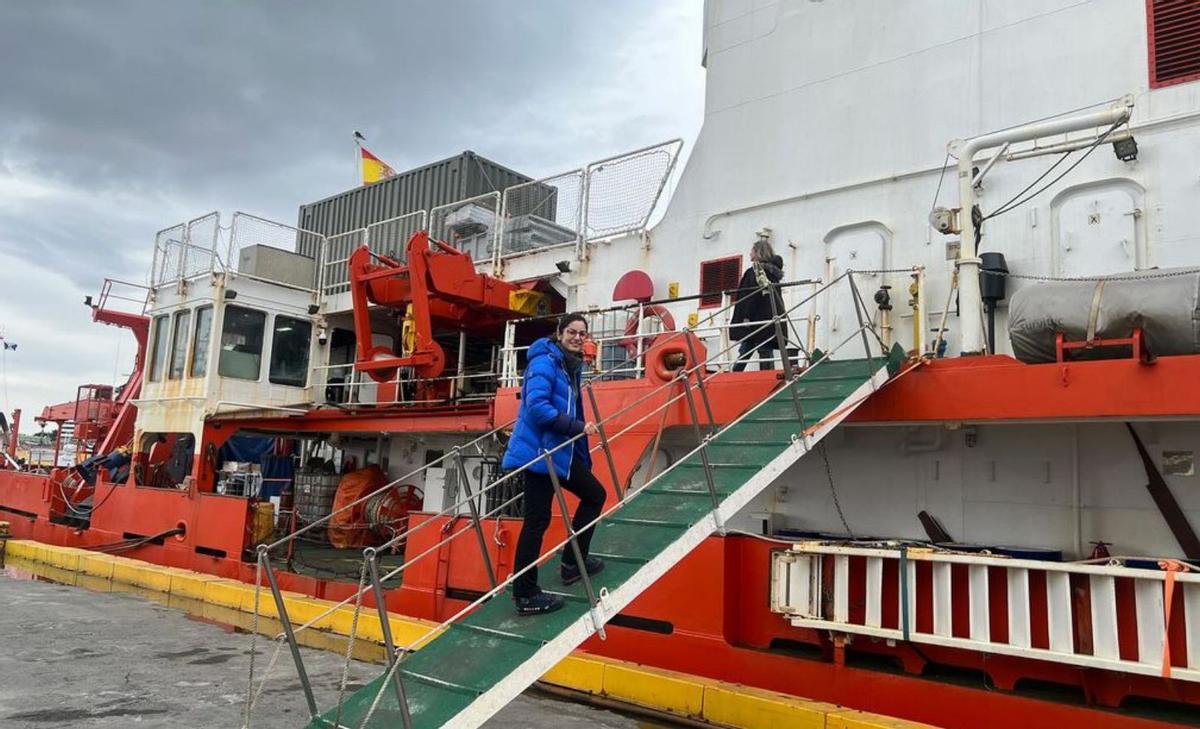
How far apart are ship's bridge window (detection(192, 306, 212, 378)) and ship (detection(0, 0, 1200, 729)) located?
2.17 meters

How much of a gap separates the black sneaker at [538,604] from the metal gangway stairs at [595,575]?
4cm

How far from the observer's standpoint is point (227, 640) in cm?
826

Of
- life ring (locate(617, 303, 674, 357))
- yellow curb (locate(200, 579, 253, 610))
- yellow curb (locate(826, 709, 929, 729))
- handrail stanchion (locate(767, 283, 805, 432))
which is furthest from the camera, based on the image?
yellow curb (locate(200, 579, 253, 610))

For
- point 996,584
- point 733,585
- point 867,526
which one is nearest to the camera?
point 996,584

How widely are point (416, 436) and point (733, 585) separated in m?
6.56

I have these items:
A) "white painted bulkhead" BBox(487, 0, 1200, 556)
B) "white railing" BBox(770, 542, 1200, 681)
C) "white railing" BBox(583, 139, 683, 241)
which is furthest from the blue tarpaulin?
"white railing" BBox(770, 542, 1200, 681)

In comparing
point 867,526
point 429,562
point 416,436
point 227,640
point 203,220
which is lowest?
point 227,640

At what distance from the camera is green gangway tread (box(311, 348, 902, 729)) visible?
12.9 feet

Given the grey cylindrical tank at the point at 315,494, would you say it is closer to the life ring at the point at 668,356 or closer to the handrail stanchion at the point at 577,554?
the life ring at the point at 668,356

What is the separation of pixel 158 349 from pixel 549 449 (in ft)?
39.3

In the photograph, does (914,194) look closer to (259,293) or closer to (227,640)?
(227,640)

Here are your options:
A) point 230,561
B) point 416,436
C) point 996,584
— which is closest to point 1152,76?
point 996,584

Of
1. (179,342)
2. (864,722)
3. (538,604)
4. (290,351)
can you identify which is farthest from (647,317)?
(179,342)

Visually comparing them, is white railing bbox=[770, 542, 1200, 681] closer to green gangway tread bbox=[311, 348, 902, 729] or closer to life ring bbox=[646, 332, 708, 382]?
green gangway tread bbox=[311, 348, 902, 729]
